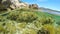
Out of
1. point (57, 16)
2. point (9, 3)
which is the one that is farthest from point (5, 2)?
point (57, 16)

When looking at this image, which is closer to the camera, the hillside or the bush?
the hillside

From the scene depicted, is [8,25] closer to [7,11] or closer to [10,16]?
[10,16]

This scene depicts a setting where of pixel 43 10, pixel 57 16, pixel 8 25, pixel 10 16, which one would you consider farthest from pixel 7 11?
pixel 8 25

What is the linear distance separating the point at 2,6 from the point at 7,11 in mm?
456

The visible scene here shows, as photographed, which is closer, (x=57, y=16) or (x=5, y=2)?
(x=5, y=2)

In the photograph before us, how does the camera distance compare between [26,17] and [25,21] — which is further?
[26,17]

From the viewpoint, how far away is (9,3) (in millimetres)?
10492

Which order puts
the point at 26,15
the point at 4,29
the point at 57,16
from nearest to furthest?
the point at 4,29 < the point at 26,15 < the point at 57,16

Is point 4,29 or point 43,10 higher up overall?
point 4,29

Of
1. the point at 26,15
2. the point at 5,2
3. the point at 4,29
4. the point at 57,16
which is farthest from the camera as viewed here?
the point at 57,16

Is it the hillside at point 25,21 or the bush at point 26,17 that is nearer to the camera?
the hillside at point 25,21

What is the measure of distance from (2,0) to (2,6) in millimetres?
347

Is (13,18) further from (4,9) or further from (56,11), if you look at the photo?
(56,11)

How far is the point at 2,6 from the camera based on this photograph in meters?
10.7
